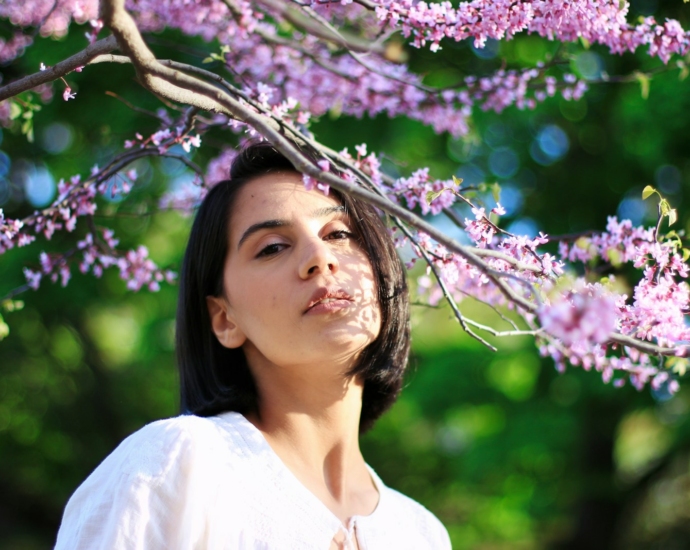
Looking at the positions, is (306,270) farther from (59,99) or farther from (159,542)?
(59,99)

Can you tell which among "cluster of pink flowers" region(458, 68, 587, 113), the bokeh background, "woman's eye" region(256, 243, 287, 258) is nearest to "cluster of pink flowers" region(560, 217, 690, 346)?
"woman's eye" region(256, 243, 287, 258)

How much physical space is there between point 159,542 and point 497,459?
158 inches

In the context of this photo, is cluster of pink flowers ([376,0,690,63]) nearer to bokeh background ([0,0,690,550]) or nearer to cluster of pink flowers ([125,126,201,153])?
cluster of pink flowers ([125,126,201,153])

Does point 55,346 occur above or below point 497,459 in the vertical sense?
below

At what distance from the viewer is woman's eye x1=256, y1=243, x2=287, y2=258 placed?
1.93 metres

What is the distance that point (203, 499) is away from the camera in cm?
163

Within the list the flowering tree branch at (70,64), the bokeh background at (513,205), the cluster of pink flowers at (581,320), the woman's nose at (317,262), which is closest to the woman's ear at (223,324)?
the woman's nose at (317,262)

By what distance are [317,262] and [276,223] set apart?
7.8 inches

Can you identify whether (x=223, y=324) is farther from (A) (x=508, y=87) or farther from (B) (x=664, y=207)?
(A) (x=508, y=87)

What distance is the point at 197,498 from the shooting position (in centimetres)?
161

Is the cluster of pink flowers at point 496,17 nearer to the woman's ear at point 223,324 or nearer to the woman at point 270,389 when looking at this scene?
the woman at point 270,389

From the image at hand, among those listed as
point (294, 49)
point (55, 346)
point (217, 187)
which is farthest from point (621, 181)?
point (55, 346)

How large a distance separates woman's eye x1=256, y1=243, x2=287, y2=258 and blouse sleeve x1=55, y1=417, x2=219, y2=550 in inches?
19.8

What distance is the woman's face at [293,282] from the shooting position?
5.92 ft
